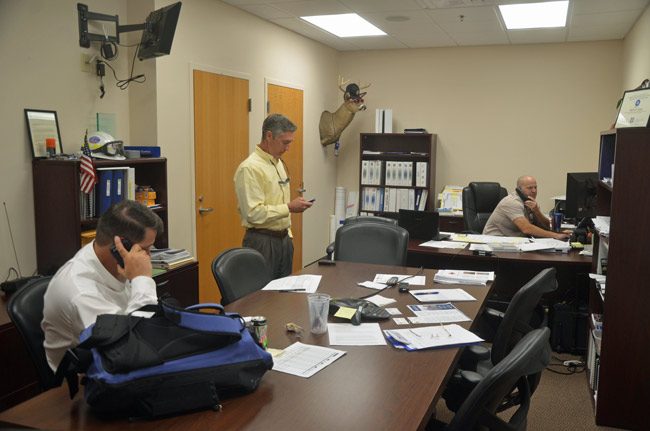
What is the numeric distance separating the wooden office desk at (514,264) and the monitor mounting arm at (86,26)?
2489 mm

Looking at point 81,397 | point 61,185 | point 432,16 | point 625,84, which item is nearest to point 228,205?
point 61,185

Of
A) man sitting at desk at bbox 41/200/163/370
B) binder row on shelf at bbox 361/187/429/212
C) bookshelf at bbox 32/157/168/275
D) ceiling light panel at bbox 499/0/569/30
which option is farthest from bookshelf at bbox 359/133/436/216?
man sitting at desk at bbox 41/200/163/370

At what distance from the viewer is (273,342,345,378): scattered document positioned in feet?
6.25

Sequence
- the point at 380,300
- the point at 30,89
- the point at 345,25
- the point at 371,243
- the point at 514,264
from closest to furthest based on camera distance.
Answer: the point at 380,300 → the point at 30,89 → the point at 371,243 → the point at 514,264 → the point at 345,25

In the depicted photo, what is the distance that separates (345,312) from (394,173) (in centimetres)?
457

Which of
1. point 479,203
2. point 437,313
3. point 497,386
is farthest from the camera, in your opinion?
point 479,203

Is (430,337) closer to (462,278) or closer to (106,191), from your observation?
(462,278)

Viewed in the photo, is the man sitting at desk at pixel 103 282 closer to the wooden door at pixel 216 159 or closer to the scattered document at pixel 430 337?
the scattered document at pixel 430 337

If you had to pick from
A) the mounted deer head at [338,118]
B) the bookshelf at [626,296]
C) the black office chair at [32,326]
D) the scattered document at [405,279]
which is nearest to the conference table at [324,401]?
the black office chair at [32,326]

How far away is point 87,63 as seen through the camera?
3820 millimetres

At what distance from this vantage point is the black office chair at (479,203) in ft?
18.3

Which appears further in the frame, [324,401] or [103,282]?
[103,282]

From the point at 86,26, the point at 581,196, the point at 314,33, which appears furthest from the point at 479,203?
the point at 86,26

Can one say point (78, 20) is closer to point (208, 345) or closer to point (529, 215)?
point (208, 345)
